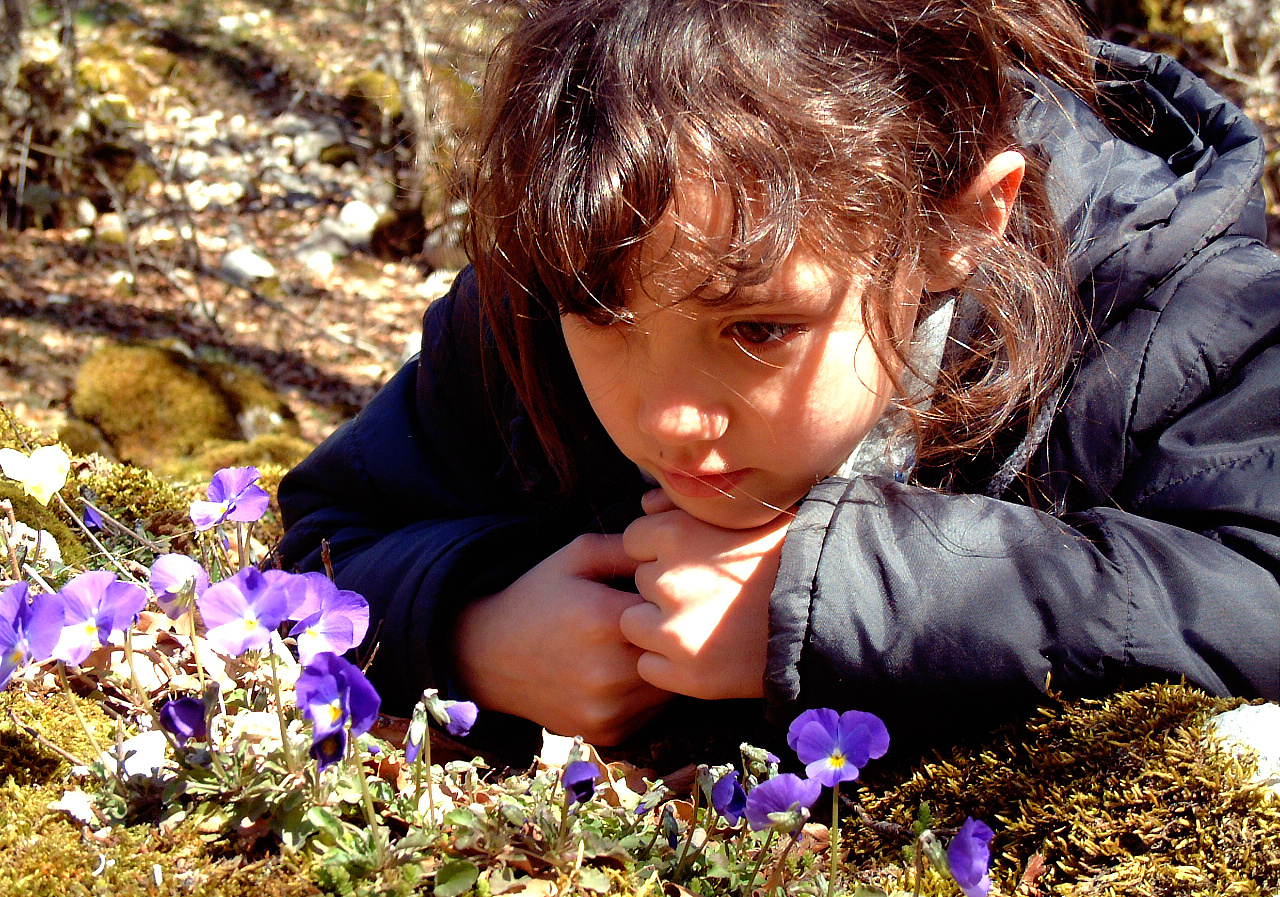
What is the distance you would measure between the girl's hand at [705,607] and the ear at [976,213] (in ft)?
1.65

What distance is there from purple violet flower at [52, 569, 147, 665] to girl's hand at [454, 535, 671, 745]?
837mm

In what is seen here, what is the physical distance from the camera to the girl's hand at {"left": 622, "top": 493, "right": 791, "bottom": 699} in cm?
189

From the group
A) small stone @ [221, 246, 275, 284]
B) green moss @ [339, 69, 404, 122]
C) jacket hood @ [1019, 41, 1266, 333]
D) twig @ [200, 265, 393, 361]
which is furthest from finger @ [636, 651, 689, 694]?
green moss @ [339, 69, 404, 122]

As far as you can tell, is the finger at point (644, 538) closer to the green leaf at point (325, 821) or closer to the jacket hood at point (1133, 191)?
the green leaf at point (325, 821)

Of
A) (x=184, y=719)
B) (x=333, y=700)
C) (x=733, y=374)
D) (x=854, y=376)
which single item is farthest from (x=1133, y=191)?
(x=184, y=719)

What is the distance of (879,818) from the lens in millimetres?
1786

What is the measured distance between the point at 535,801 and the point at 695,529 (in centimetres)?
66

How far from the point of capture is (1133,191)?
7.06 ft

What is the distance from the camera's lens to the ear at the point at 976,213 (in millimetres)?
1890

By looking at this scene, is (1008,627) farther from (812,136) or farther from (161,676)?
(161,676)

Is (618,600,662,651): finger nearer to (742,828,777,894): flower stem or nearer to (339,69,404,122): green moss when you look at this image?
(742,828,777,894): flower stem

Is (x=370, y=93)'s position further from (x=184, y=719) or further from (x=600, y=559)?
(x=184, y=719)

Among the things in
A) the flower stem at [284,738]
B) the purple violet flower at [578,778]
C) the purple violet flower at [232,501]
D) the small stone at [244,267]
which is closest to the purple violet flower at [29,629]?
the flower stem at [284,738]

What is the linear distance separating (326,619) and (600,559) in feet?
2.50
